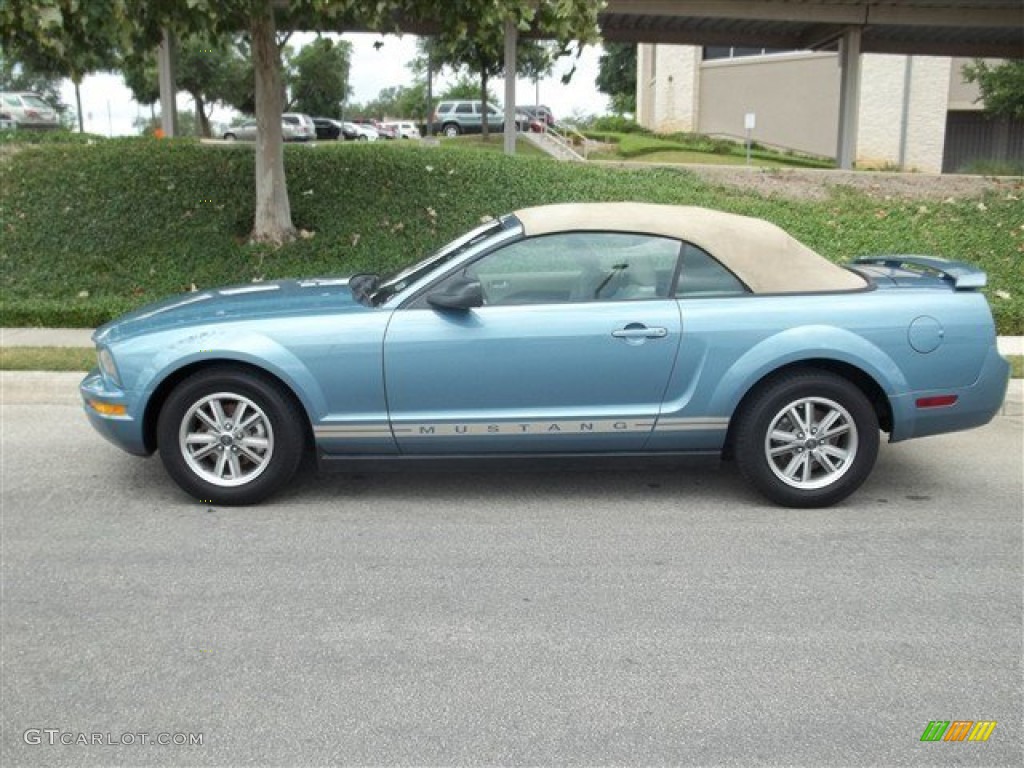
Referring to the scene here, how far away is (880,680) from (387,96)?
96.1 meters

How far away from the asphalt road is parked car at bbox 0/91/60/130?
88.9 feet

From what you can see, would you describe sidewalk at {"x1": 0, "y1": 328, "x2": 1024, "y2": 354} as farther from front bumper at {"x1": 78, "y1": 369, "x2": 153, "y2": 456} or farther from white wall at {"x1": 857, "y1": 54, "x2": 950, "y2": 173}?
white wall at {"x1": 857, "y1": 54, "x2": 950, "y2": 173}

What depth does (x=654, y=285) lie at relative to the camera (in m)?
5.17

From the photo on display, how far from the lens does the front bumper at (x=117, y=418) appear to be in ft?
16.5

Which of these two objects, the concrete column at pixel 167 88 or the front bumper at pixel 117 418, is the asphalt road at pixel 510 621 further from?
the concrete column at pixel 167 88

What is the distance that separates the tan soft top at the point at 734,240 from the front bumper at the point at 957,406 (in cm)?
69

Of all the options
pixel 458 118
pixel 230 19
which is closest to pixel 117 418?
pixel 230 19

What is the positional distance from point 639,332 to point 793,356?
809 mm

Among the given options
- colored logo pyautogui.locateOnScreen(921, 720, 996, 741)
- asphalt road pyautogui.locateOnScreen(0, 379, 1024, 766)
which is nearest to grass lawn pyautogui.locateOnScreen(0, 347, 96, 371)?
asphalt road pyautogui.locateOnScreen(0, 379, 1024, 766)

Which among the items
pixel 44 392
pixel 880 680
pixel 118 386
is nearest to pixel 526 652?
pixel 880 680

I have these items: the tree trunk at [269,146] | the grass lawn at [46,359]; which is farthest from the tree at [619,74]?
the grass lawn at [46,359]

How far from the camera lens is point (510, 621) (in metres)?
3.88

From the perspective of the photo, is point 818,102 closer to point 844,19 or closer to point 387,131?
point 844,19

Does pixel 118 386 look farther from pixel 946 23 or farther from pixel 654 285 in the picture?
pixel 946 23
